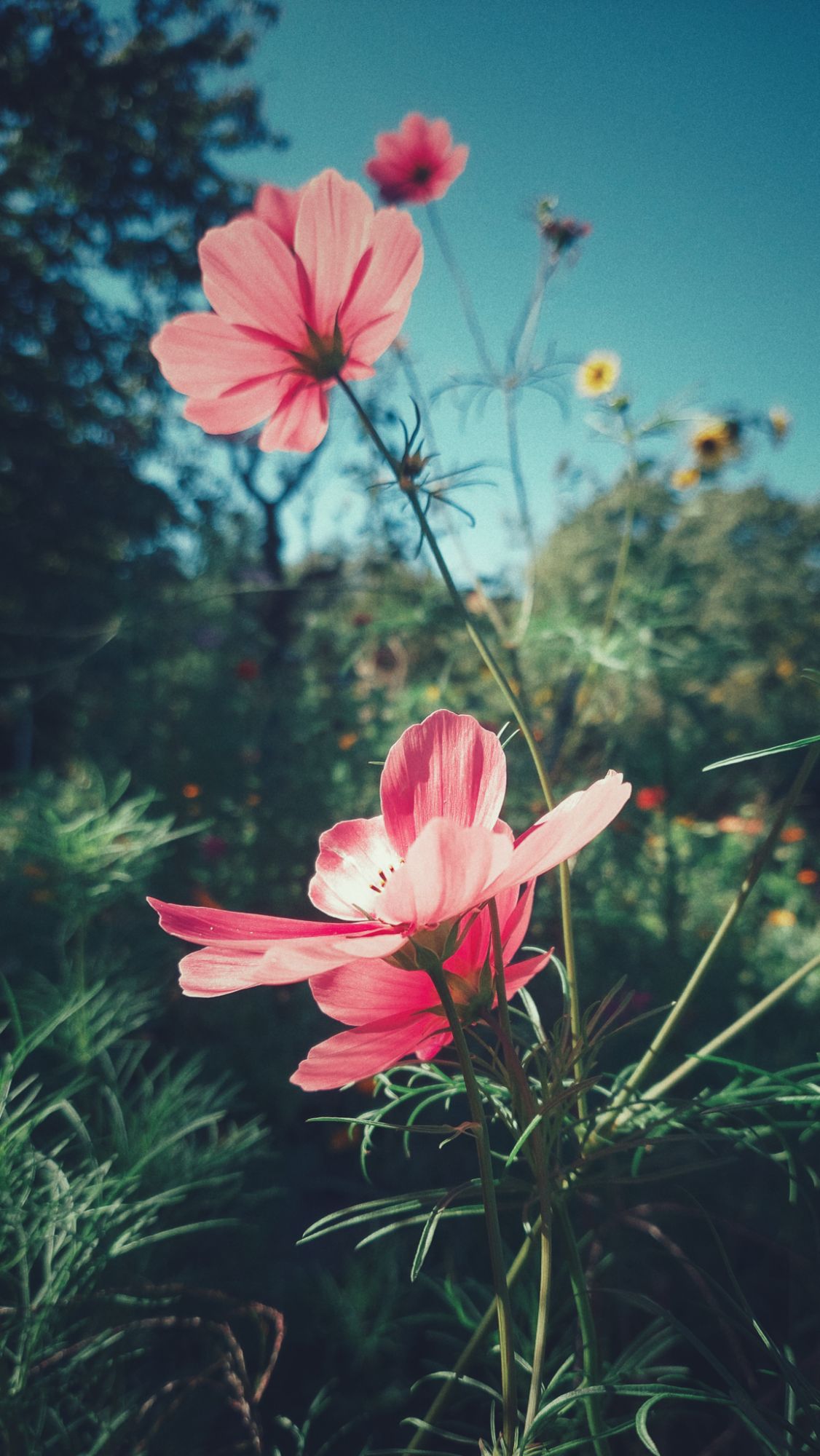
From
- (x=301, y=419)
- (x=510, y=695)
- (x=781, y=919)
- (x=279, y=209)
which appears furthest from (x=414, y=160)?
(x=781, y=919)

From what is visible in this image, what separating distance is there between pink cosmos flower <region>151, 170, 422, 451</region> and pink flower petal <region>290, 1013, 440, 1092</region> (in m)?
0.28

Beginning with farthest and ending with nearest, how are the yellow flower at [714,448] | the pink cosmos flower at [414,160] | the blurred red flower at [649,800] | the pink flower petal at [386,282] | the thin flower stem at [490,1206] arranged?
1. the blurred red flower at [649,800]
2. the yellow flower at [714,448]
3. the pink cosmos flower at [414,160]
4. the pink flower petal at [386,282]
5. the thin flower stem at [490,1206]

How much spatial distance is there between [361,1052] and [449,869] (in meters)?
0.08

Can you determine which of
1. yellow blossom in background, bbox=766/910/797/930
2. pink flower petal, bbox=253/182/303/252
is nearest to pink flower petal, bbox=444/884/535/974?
pink flower petal, bbox=253/182/303/252

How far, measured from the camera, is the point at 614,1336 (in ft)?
2.21

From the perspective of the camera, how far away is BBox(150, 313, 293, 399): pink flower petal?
1.11ft

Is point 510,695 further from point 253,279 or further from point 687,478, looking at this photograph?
point 687,478

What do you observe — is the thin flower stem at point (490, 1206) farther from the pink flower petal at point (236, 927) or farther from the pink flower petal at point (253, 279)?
the pink flower petal at point (253, 279)

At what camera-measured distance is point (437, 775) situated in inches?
11.2

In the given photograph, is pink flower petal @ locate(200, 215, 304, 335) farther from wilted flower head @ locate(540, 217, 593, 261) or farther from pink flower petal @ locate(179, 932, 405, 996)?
wilted flower head @ locate(540, 217, 593, 261)

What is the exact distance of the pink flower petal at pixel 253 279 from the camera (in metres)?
0.31

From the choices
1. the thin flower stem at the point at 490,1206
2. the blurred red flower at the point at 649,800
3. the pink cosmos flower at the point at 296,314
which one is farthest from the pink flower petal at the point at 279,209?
the blurred red flower at the point at 649,800

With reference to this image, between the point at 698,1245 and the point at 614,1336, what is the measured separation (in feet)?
0.89

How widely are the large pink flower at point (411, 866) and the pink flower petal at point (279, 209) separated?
11.9 inches
